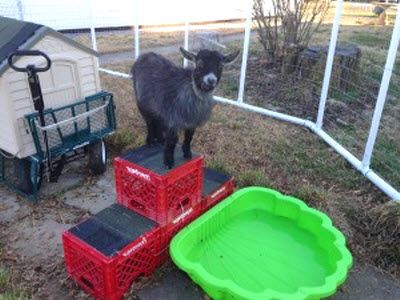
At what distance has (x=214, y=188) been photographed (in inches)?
132

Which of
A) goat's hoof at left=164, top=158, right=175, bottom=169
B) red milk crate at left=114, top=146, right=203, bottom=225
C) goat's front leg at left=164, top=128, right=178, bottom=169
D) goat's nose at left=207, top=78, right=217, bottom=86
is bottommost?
red milk crate at left=114, top=146, right=203, bottom=225

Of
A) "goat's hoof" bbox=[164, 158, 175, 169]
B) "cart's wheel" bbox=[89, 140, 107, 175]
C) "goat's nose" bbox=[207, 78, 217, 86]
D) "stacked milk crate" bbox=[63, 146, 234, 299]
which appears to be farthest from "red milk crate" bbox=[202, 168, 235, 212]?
"cart's wheel" bbox=[89, 140, 107, 175]

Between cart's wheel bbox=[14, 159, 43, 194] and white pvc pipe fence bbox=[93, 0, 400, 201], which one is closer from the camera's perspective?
cart's wheel bbox=[14, 159, 43, 194]

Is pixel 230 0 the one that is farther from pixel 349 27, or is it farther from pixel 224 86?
pixel 224 86

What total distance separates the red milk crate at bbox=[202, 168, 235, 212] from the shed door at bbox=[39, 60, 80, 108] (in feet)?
4.66

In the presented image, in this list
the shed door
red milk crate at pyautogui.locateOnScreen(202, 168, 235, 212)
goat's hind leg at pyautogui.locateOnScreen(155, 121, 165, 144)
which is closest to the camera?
red milk crate at pyautogui.locateOnScreen(202, 168, 235, 212)

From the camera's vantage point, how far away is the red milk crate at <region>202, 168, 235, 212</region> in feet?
10.7

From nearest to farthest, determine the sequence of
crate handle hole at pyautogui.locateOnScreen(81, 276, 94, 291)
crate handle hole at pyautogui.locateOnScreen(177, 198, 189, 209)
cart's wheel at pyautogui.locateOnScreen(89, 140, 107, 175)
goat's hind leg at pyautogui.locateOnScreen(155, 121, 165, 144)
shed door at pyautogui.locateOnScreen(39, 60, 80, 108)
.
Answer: crate handle hole at pyautogui.locateOnScreen(81, 276, 94, 291), crate handle hole at pyautogui.locateOnScreen(177, 198, 189, 209), shed door at pyautogui.locateOnScreen(39, 60, 80, 108), goat's hind leg at pyautogui.locateOnScreen(155, 121, 165, 144), cart's wheel at pyautogui.locateOnScreen(89, 140, 107, 175)

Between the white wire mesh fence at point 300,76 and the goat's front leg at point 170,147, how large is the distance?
2112mm

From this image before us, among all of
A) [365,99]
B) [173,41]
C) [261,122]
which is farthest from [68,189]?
[173,41]

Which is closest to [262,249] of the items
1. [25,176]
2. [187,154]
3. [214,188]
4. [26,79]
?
[214,188]

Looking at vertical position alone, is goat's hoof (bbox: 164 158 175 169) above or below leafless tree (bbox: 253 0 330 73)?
below

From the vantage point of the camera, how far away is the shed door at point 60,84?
11.1ft

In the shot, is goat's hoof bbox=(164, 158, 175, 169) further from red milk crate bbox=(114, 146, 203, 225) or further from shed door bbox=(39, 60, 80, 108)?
shed door bbox=(39, 60, 80, 108)
